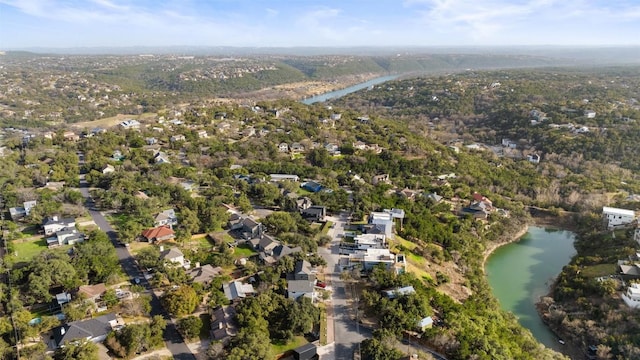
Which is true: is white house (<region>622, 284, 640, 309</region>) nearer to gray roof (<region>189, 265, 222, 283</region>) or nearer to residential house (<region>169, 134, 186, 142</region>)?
gray roof (<region>189, 265, 222, 283</region>)

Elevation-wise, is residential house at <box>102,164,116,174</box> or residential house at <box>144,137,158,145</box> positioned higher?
residential house at <box>144,137,158,145</box>

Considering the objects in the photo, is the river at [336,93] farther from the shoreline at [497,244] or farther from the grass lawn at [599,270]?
the grass lawn at [599,270]

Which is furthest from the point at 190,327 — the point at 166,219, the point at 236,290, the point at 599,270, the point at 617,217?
the point at 617,217

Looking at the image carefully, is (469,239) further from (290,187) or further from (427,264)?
(290,187)

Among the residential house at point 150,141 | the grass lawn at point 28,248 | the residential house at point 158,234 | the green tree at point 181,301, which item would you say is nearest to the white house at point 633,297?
the green tree at point 181,301

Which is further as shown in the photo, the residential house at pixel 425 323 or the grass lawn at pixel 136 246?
the grass lawn at pixel 136 246

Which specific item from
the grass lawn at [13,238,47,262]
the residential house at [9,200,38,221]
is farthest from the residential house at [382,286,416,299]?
the residential house at [9,200,38,221]
